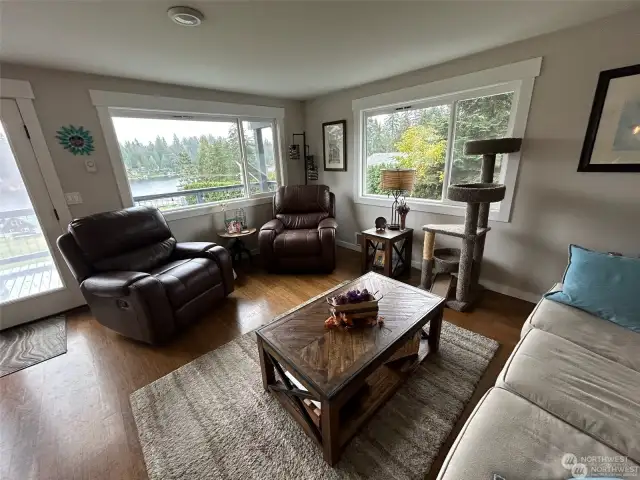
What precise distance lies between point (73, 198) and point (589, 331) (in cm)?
394

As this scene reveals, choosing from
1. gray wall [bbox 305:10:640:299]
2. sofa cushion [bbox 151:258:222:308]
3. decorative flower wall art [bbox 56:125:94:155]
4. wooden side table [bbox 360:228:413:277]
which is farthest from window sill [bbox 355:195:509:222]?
decorative flower wall art [bbox 56:125:94:155]

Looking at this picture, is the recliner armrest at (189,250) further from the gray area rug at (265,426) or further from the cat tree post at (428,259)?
the cat tree post at (428,259)

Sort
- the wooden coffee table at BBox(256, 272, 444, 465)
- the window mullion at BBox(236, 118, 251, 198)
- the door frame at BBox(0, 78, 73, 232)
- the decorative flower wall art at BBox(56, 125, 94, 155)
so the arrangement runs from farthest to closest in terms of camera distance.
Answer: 1. the window mullion at BBox(236, 118, 251, 198)
2. the decorative flower wall art at BBox(56, 125, 94, 155)
3. the door frame at BBox(0, 78, 73, 232)
4. the wooden coffee table at BBox(256, 272, 444, 465)

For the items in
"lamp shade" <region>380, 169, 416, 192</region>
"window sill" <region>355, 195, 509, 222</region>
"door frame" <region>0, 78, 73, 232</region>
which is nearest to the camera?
"door frame" <region>0, 78, 73, 232</region>

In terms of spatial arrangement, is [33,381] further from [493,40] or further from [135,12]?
[493,40]

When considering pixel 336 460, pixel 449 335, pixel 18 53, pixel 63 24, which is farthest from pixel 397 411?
pixel 18 53

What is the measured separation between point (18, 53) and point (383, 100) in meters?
3.09

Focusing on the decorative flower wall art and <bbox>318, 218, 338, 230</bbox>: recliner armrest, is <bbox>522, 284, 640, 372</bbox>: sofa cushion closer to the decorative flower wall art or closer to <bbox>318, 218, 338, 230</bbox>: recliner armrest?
<bbox>318, 218, 338, 230</bbox>: recliner armrest

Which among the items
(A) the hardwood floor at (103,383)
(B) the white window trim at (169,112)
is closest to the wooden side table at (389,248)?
(A) the hardwood floor at (103,383)

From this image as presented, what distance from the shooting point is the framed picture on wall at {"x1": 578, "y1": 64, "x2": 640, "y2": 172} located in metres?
1.71

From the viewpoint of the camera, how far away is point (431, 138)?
2.85m

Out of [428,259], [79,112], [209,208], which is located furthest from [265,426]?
[79,112]

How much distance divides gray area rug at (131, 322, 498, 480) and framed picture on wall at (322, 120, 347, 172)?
2698 millimetres

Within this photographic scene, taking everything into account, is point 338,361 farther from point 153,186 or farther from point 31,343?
point 153,186
